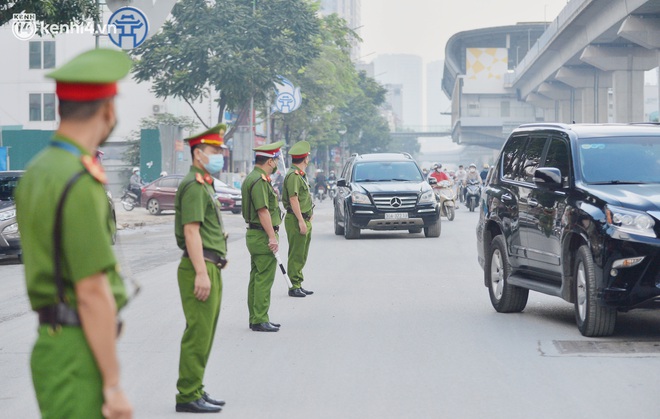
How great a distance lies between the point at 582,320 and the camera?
33.1 feet

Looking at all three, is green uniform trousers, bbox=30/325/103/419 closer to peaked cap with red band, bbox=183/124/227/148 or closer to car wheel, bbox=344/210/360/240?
peaked cap with red band, bbox=183/124/227/148

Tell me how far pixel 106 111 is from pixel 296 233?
1013cm

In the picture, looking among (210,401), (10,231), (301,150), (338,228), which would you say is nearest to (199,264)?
(210,401)

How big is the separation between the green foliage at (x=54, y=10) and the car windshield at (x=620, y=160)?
475 inches

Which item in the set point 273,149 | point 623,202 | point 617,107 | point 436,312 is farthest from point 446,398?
point 617,107

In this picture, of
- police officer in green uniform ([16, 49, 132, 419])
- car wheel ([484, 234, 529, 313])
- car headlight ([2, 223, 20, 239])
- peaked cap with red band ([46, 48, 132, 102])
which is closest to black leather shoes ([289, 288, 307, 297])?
car wheel ([484, 234, 529, 313])

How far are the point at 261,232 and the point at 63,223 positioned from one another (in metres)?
7.29

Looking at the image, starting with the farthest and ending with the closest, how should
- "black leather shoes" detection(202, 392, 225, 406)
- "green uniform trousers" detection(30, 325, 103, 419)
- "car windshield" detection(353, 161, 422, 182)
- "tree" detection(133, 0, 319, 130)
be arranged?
"tree" detection(133, 0, 319, 130) → "car windshield" detection(353, 161, 422, 182) → "black leather shoes" detection(202, 392, 225, 406) → "green uniform trousers" detection(30, 325, 103, 419)

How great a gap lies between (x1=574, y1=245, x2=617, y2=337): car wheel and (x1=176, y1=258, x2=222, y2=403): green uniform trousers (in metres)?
3.89

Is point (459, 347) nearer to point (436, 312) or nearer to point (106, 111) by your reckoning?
point (436, 312)

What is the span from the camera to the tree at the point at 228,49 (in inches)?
1710

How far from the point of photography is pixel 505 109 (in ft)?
412

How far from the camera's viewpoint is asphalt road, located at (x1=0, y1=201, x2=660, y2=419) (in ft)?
23.6

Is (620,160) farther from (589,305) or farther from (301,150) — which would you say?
(301,150)
